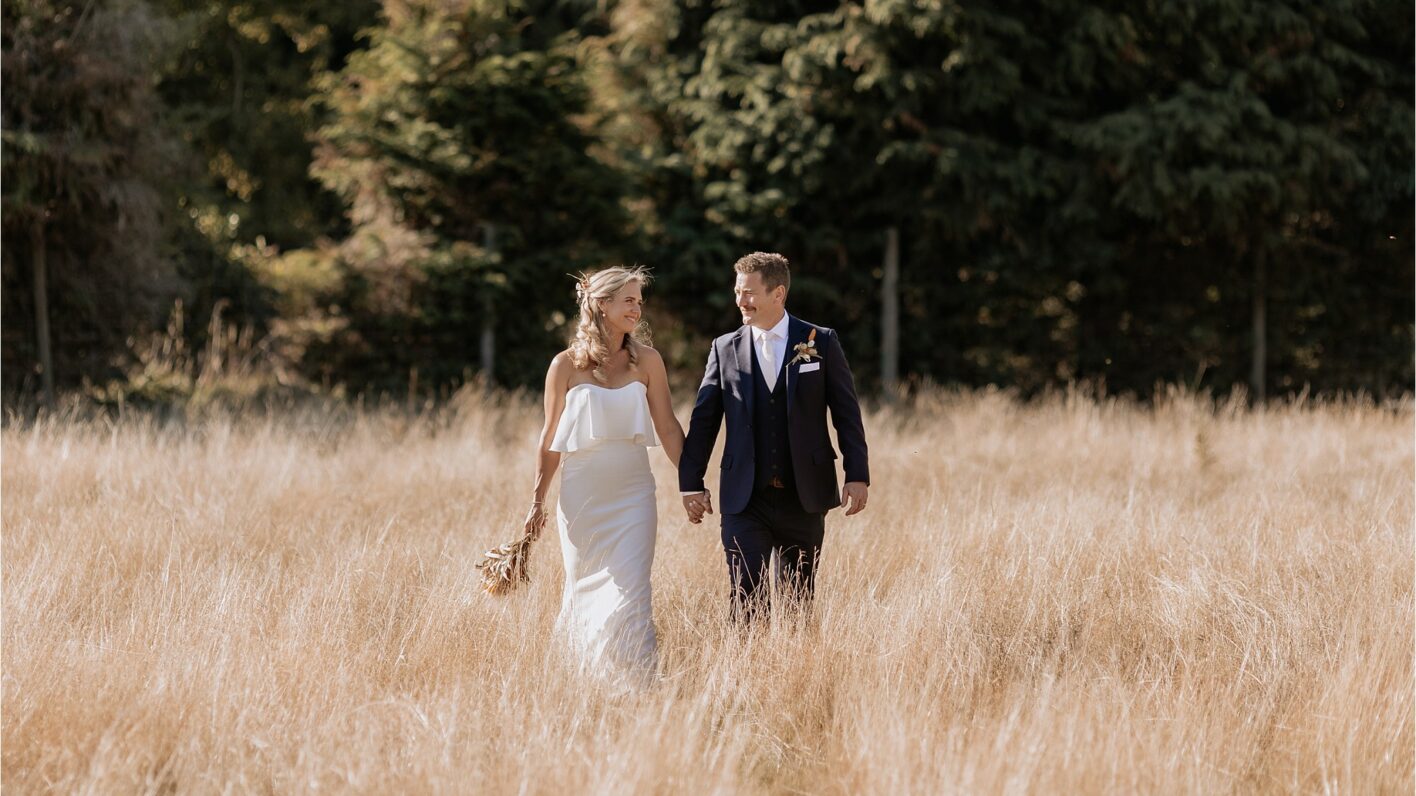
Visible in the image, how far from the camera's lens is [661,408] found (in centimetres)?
520

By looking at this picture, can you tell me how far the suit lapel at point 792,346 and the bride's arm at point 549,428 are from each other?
904mm

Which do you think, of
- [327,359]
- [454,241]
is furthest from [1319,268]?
[327,359]

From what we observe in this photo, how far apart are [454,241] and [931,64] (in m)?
6.15

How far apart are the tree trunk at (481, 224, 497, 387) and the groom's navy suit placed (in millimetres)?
9755

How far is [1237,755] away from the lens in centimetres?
412

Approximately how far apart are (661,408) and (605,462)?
361mm

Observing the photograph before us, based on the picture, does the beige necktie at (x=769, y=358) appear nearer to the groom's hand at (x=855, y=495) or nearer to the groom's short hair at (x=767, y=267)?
the groom's short hair at (x=767, y=267)

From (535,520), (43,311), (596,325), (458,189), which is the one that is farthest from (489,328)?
(596,325)

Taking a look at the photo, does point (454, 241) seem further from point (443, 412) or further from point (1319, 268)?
point (1319, 268)

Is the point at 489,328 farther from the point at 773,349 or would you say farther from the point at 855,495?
the point at 855,495

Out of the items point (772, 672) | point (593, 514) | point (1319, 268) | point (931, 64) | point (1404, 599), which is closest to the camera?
point (772, 672)

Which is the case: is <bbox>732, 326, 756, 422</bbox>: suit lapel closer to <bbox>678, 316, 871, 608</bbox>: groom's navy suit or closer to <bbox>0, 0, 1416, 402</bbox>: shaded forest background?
<bbox>678, 316, 871, 608</bbox>: groom's navy suit

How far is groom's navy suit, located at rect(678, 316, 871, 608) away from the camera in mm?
5023

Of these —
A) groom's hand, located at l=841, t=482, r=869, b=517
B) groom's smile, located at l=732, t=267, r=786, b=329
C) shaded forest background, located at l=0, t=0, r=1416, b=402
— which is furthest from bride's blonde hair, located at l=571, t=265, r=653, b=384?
shaded forest background, located at l=0, t=0, r=1416, b=402
